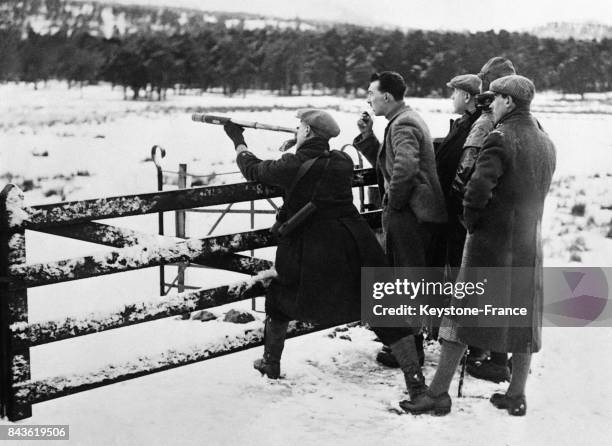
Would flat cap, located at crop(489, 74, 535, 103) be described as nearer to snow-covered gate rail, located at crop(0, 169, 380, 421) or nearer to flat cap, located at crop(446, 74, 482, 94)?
flat cap, located at crop(446, 74, 482, 94)

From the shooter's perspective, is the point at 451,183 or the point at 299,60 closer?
the point at 451,183

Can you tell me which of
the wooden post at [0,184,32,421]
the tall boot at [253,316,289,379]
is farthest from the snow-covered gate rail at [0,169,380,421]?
the tall boot at [253,316,289,379]

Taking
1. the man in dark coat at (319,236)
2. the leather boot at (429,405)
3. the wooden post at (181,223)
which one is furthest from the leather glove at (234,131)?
the wooden post at (181,223)

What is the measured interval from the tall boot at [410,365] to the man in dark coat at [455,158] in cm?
81

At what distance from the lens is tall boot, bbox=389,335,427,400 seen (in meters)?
4.18

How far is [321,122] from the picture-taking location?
14.1 feet

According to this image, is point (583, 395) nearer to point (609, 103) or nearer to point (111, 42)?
point (609, 103)

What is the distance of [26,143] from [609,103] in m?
26.4

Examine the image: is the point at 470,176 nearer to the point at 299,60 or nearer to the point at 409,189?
the point at 409,189

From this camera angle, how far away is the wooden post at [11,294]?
12.0 feet

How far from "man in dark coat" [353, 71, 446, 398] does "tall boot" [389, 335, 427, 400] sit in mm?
215

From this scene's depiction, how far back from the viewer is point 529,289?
4164 millimetres

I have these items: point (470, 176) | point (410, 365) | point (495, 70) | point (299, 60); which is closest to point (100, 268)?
point (410, 365)

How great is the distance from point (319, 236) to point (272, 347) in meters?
0.77
